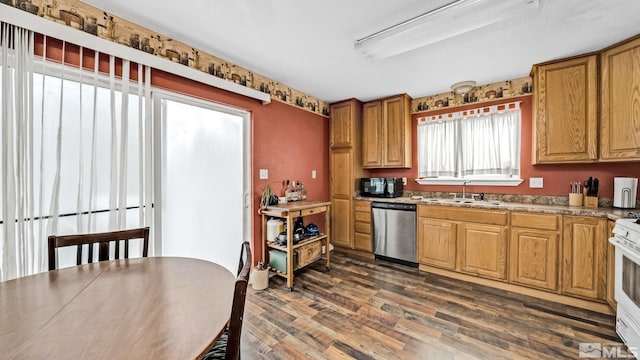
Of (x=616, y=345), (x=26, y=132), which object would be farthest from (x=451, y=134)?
(x=26, y=132)

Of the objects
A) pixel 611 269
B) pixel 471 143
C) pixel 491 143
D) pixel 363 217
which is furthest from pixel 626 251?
pixel 363 217

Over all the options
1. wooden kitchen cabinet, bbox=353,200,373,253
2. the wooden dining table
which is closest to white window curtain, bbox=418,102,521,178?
wooden kitchen cabinet, bbox=353,200,373,253

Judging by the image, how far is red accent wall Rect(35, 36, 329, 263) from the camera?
1.98m

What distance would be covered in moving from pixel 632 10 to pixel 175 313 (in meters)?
3.34

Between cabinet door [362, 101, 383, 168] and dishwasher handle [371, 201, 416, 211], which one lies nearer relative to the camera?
dishwasher handle [371, 201, 416, 211]

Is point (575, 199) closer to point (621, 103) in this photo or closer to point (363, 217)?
point (621, 103)

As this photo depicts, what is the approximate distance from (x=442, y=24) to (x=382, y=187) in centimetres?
222

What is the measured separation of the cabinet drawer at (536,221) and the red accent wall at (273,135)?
2414 millimetres

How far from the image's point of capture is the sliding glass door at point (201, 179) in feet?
6.96

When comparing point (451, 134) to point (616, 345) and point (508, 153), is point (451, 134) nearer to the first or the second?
point (508, 153)

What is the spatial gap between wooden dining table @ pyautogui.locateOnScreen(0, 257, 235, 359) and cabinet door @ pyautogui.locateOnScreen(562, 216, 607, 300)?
2.97 meters

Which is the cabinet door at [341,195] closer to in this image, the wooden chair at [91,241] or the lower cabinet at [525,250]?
the lower cabinet at [525,250]

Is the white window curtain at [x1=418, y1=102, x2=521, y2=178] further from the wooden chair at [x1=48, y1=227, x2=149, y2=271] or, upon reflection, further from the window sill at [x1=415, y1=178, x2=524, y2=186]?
the wooden chair at [x1=48, y1=227, x2=149, y2=271]
